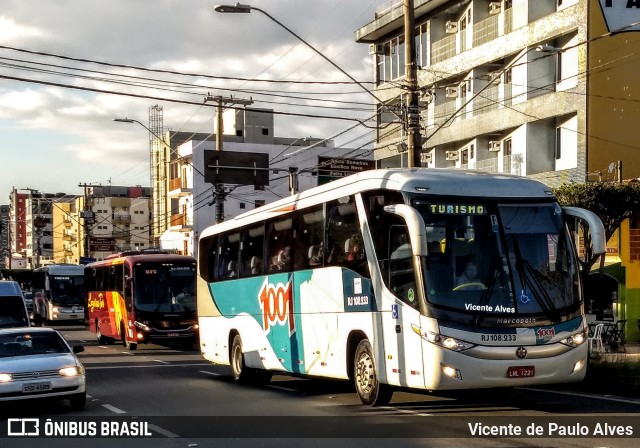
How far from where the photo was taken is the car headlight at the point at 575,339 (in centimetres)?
1456

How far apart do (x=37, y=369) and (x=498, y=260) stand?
24.4 ft

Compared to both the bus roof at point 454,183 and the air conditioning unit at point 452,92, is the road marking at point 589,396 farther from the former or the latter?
the air conditioning unit at point 452,92

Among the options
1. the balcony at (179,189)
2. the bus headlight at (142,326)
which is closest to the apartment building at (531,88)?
the bus headlight at (142,326)

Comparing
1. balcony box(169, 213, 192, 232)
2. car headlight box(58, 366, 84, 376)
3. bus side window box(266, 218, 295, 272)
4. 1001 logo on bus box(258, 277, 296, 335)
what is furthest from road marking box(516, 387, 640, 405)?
balcony box(169, 213, 192, 232)

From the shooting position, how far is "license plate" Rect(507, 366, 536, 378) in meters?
14.1

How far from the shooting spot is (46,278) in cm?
6062

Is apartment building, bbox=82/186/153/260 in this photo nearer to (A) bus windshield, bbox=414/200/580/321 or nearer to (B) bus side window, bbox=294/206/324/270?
(B) bus side window, bbox=294/206/324/270

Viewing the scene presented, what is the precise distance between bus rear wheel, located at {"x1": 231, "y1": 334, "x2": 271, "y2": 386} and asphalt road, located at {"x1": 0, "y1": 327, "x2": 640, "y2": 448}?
0.28m

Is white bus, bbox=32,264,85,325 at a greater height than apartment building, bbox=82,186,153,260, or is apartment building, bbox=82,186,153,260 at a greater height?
apartment building, bbox=82,186,153,260

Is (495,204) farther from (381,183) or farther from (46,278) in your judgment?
(46,278)

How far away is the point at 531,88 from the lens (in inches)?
1565

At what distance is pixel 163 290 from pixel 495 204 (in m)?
20.8

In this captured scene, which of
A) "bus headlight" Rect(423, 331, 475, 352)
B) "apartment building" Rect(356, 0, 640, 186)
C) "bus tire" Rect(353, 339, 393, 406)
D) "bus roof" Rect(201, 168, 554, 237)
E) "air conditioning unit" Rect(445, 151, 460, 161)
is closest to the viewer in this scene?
"bus headlight" Rect(423, 331, 475, 352)

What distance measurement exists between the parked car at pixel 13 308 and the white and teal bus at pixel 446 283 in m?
11.2
